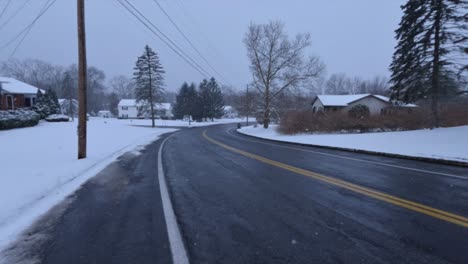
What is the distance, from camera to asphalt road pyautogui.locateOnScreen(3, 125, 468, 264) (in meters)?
2.95

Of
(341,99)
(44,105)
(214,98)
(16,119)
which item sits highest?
(214,98)

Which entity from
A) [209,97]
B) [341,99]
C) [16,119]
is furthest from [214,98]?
[16,119]

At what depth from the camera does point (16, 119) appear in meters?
23.8

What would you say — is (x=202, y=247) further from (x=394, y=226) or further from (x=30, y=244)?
(x=394, y=226)

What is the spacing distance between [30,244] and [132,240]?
134 centimetres

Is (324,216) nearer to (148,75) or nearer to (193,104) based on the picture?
(148,75)

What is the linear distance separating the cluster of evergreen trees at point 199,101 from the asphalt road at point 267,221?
65.6m

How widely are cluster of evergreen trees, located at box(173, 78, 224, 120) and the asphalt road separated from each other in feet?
215

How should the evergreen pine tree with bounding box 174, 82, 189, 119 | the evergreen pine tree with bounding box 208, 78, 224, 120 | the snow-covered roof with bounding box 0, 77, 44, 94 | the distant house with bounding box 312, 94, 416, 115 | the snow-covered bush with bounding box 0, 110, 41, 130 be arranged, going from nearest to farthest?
the snow-covered bush with bounding box 0, 110, 41, 130, the snow-covered roof with bounding box 0, 77, 44, 94, the distant house with bounding box 312, 94, 416, 115, the evergreen pine tree with bounding box 174, 82, 189, 119, the evergreen pine tree with bounding box 208, 78, 224, 120

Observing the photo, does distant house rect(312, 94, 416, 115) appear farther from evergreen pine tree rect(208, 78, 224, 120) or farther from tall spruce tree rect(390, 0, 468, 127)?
evergreen pine tree rect(208, 78, 224, 120)

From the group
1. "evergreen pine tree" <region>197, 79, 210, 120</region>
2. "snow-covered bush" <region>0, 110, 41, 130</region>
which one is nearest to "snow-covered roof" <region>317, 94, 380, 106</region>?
"snow-covered bush" <region>0, 110, 41, 130</region>

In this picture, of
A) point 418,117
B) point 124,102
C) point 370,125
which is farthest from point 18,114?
point 124,102

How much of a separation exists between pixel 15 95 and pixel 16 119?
57.5 ft

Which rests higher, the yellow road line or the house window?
the house window
